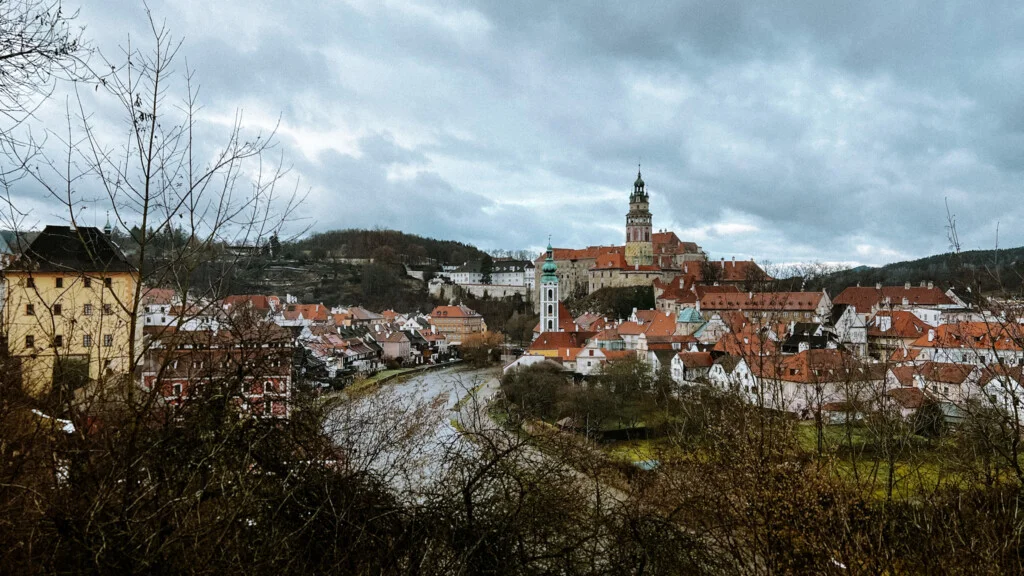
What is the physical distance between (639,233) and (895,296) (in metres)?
25.2

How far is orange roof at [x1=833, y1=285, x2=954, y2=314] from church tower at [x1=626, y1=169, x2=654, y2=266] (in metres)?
22.1

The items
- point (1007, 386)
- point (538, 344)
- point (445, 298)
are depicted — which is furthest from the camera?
point (445, 298)

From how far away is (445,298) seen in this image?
240 feet

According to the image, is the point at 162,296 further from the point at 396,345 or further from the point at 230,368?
the point at 396,345

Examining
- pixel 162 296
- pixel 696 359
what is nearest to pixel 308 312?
pixel 696 359

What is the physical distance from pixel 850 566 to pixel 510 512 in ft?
5.10

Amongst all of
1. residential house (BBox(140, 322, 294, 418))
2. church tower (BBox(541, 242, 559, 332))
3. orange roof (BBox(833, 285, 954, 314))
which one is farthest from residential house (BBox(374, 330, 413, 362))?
residential house (BBox(140, 322, 294, 418))

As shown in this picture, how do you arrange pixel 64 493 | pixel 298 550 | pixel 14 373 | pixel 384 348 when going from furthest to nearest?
pixel 384 348 → pixel 14 373 → pixel 298 550 → pixel 64 493

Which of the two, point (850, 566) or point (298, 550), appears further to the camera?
point (850, 566)

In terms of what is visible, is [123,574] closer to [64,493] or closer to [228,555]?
[228,555]

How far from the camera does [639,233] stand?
62938 mm

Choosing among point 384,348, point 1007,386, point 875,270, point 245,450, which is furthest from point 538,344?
point 875,270

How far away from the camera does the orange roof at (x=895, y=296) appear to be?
3978 centimetres

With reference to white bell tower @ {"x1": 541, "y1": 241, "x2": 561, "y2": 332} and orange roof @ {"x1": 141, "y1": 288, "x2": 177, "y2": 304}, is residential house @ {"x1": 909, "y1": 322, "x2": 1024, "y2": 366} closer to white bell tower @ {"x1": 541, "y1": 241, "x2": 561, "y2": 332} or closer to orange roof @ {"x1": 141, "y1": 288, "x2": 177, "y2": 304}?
orange roof @ {"x1": 141, "y1": 288, "x2": 177, "y2": 304}
